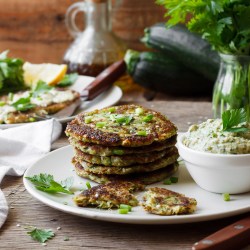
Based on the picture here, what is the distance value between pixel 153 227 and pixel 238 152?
339mm

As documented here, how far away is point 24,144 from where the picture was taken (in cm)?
254

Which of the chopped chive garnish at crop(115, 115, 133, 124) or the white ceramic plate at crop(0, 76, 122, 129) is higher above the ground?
the chopped chive garnish at crop(115, 115, 133, 124)

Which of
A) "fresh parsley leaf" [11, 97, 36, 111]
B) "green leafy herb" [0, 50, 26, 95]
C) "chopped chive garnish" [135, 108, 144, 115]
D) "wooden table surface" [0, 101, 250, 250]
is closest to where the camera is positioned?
"wooden table surface" [0, 101, 250, 250]

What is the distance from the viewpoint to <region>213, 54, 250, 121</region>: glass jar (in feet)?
9.14

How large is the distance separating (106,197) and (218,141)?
38 cm

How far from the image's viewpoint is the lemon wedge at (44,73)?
3.45m

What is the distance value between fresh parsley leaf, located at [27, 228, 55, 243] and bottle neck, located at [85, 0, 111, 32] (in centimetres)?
232

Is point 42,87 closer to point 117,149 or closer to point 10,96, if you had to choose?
point 10,96

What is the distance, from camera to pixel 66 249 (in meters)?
1.72

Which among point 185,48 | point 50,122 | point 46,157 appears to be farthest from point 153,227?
point 185,48

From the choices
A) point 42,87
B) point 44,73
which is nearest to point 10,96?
point 42,87

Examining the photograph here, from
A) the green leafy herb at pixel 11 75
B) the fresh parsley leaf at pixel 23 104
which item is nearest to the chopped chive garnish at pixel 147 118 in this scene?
the fresh parsley leaf at pixel 23 104

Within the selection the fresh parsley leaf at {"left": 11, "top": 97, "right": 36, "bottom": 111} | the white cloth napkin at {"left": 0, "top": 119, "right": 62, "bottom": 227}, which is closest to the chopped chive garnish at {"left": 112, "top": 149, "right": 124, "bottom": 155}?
the white cloth napkin at {"left": 0, "top": 119, "right": 62, "bottom": 227}

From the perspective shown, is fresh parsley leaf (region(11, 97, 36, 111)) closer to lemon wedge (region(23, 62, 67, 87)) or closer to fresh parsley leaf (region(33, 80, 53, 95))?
fresh parsley leaf (region(33, 80, 53, 95))
